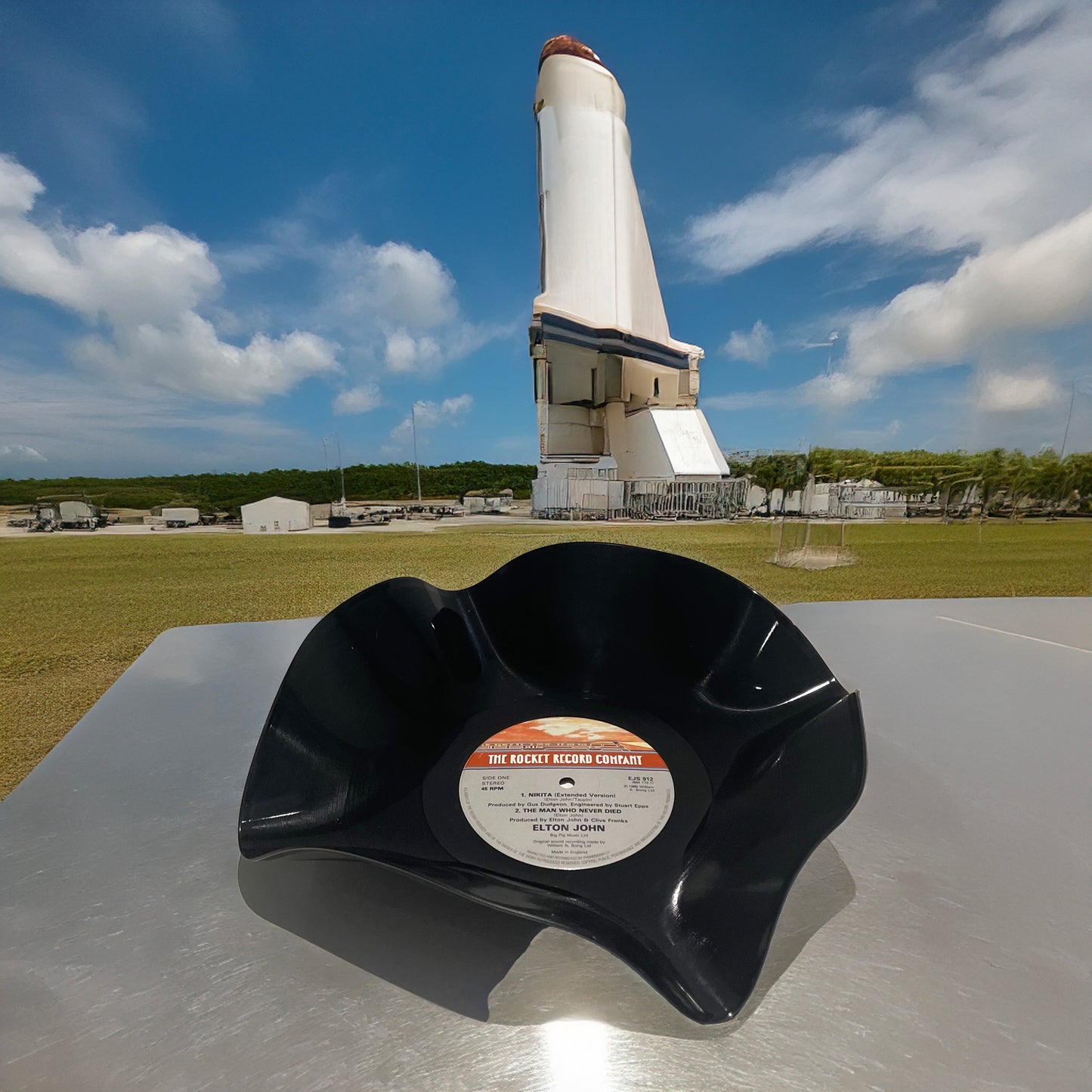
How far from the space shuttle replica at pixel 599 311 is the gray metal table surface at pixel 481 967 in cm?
328

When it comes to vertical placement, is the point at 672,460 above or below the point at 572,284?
below

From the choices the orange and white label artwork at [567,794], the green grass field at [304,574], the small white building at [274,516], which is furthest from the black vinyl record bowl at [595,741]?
the small white building at [274,516]

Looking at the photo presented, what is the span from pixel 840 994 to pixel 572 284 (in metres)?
4.22

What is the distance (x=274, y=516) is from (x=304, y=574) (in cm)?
99

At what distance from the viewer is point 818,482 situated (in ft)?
5.17

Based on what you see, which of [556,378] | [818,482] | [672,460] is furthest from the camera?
[556,378]

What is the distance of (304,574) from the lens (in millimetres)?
1564

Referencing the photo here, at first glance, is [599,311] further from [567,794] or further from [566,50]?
[567,794]

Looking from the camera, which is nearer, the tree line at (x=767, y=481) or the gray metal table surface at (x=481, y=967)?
the gray metal table surface at (x=481, y=967)

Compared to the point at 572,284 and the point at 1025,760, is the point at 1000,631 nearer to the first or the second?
the point at 1025,760

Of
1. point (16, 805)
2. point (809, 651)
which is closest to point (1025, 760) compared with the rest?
point (809, 651)

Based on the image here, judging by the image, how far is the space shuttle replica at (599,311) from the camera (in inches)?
149

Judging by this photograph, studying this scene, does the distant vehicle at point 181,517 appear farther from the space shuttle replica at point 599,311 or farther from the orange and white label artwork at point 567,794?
the orange and white label artwork at point 567,794

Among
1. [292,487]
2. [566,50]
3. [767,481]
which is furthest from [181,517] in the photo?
[566,50]
